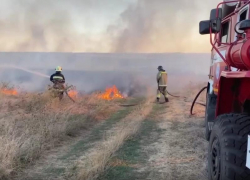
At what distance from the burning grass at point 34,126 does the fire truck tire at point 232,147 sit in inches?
114

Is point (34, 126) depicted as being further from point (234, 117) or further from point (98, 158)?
point (234, 117)

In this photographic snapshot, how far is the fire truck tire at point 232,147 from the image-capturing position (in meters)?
2.84

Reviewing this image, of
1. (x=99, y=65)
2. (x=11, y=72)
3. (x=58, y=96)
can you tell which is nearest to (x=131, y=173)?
(x=58, y=96)

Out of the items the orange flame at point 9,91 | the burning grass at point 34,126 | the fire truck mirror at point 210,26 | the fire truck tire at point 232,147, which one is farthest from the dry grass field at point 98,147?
the orange flame at point 9,91

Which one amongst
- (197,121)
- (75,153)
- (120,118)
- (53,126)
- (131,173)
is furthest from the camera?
(120,118)

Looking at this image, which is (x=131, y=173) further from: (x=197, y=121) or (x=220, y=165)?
(x=197, y=121)

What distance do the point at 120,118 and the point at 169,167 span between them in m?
5.02

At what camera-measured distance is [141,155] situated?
5707 millimetres

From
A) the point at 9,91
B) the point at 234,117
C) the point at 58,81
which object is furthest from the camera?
the point at 9,91

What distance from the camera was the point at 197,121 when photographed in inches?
365

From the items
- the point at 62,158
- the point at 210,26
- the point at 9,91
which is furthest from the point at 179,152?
the point at 9,91

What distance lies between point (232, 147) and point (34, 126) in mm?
5162

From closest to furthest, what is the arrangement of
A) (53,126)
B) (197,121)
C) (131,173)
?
(131,173)
(53,126)
(197,121)

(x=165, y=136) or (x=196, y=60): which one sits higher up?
(x=196, y=60)
